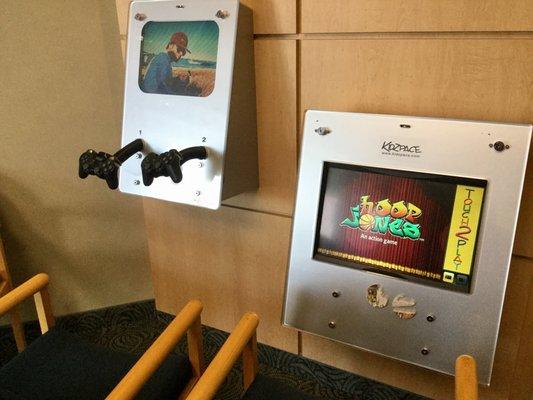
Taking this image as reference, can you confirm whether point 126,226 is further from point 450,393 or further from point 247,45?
point 450,393

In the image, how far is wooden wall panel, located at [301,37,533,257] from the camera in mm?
1007

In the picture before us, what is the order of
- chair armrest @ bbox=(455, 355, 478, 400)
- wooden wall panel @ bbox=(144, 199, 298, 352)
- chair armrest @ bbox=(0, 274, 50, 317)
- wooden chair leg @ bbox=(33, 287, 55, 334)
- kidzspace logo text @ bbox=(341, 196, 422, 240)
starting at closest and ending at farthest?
1. chair armrest @ bbox=(455, 355, 478, 400)
2. kidzspace logo text @ bbox=(341, 196, 422, 240)
3. chair armrest @ bbox=(0, 274, 50, 317)
4. wooden chair leg @ bbox=(33, 287, 55, 334)
5. wooden wall panel @ bbox=(144, 199, 298, 352)

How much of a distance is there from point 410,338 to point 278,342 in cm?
59

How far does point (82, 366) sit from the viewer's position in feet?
4.12

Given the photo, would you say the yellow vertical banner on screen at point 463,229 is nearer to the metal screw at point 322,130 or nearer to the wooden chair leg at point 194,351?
the metal screw at point 322,130

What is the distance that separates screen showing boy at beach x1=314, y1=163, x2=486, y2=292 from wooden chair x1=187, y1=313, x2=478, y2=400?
213 mm

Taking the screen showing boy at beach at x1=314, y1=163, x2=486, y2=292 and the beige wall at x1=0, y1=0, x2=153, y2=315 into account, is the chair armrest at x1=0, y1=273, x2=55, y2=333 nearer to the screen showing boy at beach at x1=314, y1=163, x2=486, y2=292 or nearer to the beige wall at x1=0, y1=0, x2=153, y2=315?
the beige wall at x1=0, y1=0, x2=153, y2=315

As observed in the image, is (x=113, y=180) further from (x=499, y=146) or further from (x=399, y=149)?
(x=499, y=146)

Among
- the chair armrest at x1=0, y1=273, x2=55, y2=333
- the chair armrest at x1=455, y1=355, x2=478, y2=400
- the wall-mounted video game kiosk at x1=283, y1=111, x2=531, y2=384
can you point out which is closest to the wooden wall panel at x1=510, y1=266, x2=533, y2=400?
the wall-mounted video game kiosk at x1=283, y1=111, x2=531, y2=384

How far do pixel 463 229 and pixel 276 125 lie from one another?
567mm

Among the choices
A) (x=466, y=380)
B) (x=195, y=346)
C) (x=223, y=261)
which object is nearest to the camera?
(x=466, y=380)

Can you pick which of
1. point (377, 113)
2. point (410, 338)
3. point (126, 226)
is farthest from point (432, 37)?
point (126, 226)

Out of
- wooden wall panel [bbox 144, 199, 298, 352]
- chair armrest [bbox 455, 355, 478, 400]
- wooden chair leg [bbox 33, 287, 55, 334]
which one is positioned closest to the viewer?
chair armrest [bbox 455, 355, 478, 400]

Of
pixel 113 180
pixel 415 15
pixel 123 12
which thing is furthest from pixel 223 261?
pixel 415 15
